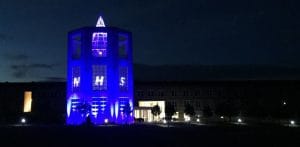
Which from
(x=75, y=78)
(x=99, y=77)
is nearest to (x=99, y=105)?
(x=99, y=77)

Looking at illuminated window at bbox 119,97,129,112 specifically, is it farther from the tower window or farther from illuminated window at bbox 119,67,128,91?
the tower window

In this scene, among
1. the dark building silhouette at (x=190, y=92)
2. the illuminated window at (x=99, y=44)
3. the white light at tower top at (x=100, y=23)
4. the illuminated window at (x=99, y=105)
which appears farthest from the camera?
the dark building silhouette at (x=190, y=92)

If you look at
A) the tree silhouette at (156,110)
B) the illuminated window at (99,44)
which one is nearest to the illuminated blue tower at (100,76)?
the illuminated window at (99,44)

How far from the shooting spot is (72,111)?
90.1 metres

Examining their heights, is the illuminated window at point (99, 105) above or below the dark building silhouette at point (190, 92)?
below

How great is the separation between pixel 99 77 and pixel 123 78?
189 inches

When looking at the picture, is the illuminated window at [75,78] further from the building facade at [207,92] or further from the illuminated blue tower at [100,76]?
the building facade at [207,92]

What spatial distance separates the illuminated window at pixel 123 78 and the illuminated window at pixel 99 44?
4.94 metres

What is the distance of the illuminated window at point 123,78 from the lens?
3696 inches

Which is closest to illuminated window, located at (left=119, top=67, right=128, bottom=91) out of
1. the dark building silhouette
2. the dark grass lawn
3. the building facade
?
the building facade

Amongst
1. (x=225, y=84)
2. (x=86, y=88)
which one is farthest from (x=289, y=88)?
(x=86, y=88)

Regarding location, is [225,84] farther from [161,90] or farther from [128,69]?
[128,69]

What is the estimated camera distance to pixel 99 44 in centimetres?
9381

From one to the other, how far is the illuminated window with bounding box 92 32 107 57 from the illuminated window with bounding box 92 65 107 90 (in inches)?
98.4
